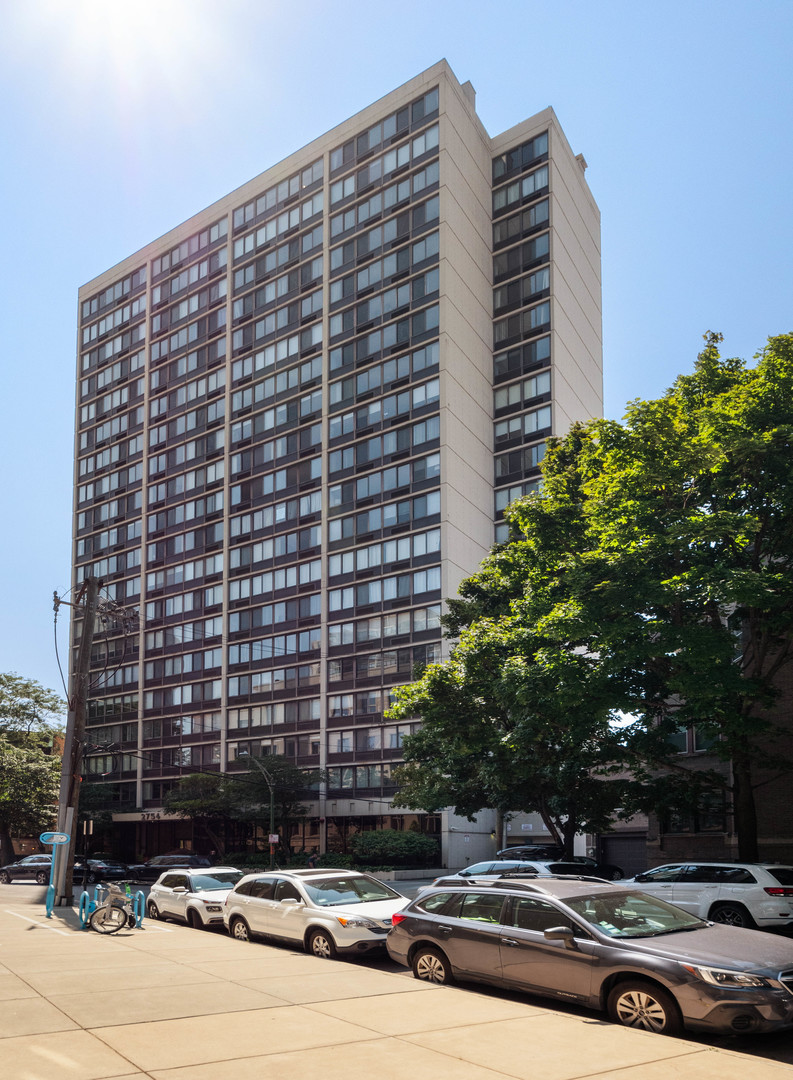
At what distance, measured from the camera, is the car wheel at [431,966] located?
42.2ft

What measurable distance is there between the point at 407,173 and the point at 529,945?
64.0 m

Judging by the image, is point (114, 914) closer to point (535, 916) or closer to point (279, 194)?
point (535, 916)

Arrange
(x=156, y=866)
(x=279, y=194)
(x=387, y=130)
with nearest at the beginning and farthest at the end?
(x=156, y=866), (x=387, y=130), (x=279, y=194)

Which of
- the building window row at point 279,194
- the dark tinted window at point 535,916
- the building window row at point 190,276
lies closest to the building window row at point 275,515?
the building window row at point 190,276

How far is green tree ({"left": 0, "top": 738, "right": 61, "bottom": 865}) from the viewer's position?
5734 cm

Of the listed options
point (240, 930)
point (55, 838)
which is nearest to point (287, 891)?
point (240, 930)

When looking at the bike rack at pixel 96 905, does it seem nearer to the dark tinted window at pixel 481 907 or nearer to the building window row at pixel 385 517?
the dark tinted window at pixel 481 907

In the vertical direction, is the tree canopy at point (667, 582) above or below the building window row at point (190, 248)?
below

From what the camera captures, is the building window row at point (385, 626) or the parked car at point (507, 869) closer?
the parked car at point (507, 869)

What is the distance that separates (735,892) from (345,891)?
7.57m

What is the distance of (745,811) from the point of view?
74.2 ft

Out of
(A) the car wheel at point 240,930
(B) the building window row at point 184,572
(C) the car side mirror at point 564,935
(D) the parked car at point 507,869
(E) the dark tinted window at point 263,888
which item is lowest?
(A) the car wheel at point 240,930

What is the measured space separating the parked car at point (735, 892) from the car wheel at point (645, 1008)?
8488mm

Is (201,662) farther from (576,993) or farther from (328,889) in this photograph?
(576,993)
